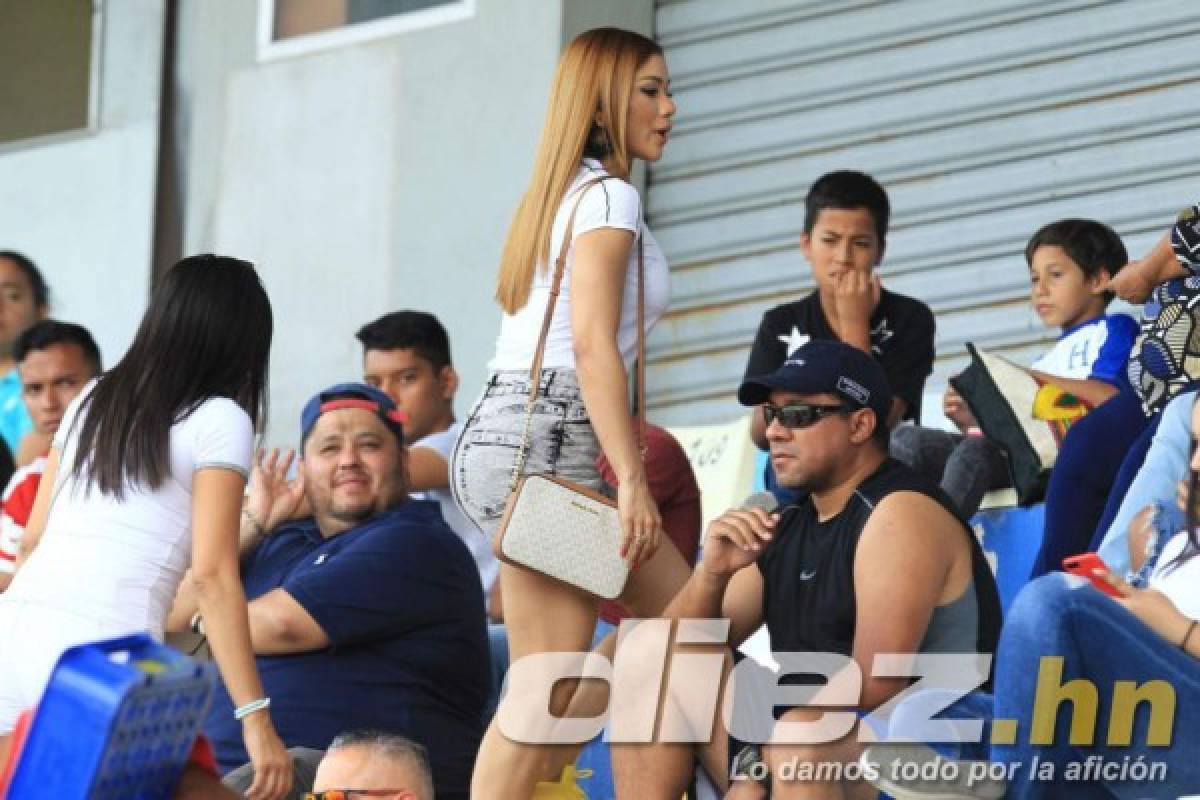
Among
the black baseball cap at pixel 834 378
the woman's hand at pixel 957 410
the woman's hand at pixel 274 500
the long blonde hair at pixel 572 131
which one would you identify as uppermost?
the long blonde hair at pixel 572 131

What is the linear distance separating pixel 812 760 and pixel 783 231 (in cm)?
511

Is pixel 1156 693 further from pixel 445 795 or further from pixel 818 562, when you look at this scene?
pixel 445 795

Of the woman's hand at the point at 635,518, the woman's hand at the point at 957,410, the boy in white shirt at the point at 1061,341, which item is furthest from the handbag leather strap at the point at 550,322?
the woman's hand at the point at 957,410

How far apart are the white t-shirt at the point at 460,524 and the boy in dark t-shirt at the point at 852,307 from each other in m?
0.93

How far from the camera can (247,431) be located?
15.8ft

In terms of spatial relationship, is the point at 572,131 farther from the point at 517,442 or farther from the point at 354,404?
the point at 354,404

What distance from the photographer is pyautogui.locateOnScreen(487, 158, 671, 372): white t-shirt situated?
16.7 feet

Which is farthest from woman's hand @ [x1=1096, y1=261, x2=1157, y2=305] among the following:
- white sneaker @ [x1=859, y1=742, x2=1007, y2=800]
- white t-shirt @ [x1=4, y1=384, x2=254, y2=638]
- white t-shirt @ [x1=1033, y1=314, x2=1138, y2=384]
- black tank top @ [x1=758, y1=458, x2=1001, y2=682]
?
white t-shirt @ [x1=4, y1=384, x2=254, y2=638]

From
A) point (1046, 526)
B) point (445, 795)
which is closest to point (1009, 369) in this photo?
point (1046, 526)

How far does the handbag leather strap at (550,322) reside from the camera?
5.02m

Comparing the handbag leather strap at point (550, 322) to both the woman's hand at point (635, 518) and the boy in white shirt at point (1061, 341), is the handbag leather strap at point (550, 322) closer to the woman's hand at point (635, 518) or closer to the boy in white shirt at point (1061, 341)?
the woman's hand at point (635, 518)

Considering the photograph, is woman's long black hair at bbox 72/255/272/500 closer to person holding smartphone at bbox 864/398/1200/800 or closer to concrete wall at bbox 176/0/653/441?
person holding smartphone at bbox 864/398/1200/800

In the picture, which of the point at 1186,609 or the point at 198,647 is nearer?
the point at 1186,609

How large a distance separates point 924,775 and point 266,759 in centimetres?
134
